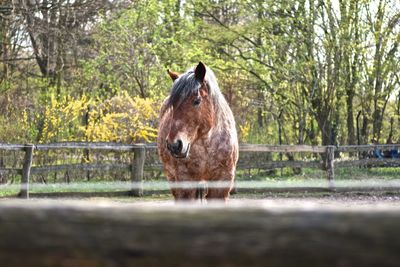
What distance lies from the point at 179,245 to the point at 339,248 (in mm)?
291

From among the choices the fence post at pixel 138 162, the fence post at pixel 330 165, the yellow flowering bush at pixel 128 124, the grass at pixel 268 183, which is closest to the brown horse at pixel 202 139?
the grass at pixel 268 183

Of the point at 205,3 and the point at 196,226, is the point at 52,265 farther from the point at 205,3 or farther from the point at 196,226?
the point at 205,3

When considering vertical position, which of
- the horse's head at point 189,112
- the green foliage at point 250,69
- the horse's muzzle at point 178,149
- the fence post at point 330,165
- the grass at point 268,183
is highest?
the green foliage at point 250,69

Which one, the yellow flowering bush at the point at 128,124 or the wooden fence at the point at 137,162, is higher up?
the yellow flowering bush at the point at 128,124

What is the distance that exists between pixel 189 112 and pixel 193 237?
416cm

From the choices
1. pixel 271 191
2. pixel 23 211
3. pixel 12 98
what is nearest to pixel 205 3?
pixel 12 98

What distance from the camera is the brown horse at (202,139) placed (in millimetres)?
5434

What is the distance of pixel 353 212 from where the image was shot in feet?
4.24

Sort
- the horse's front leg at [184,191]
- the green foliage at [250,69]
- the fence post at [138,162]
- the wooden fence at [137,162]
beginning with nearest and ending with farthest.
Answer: the horse's front leg at [184,191] → the wooden fence at [137,162] → the fence post at [138,162] → the green foliage at [250,69]

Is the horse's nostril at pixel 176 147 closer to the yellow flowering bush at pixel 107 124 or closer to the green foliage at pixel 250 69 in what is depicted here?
the yellow flowering bush at pixel 107 124

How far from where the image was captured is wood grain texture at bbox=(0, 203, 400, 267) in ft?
4.02

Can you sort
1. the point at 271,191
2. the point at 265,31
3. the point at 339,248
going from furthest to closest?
1. the point at 265,31
2. the point at 271,191
3. the point at 339,248

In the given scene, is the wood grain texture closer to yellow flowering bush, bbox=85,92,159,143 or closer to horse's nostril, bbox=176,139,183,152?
horse's nostril, bbox=176,139,183,152

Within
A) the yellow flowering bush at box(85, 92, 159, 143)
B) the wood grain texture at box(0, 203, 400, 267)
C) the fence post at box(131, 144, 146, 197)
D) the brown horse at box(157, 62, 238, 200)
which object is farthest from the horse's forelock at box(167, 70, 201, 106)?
→ the yellow flowering bush at box(85, 92, 159, 143)
